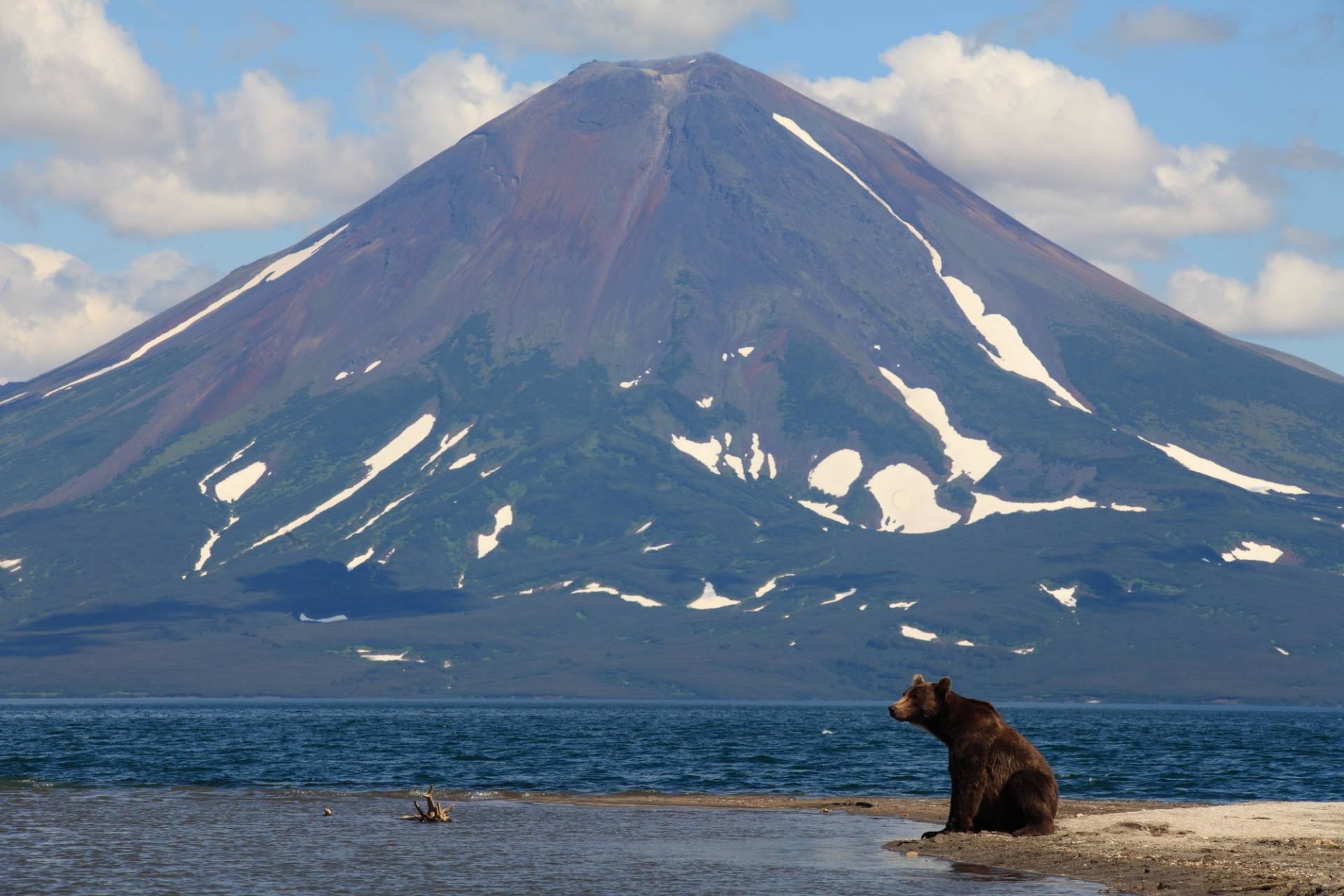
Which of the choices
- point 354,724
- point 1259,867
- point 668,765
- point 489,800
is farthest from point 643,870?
point 354,724

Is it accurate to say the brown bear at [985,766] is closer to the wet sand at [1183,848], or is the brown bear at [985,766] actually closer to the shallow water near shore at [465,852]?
the wet sand at [1183,848]

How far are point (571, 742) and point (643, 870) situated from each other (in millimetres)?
73788

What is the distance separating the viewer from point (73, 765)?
79312 millimetres

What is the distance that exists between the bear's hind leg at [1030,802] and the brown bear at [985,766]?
16 mm

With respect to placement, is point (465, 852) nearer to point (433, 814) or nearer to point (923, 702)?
→ point (433, 814)

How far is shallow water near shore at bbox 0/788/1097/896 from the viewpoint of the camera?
3400 centimetres

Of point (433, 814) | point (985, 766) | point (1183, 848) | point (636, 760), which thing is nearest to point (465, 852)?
point (433, 814)

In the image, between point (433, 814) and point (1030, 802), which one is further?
point (433, 814)

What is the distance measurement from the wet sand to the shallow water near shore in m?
1.20

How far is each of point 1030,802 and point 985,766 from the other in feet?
4.23

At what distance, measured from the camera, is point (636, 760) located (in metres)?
86.2

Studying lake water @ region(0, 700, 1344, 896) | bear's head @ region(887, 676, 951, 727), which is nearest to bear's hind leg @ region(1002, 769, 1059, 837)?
bear's head @ region(887, 676, 951, 727)

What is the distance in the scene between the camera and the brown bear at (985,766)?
40.0 meters

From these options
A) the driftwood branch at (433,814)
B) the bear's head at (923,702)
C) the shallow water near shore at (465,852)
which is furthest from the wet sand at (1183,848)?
the driftwood branch at (433,814)
